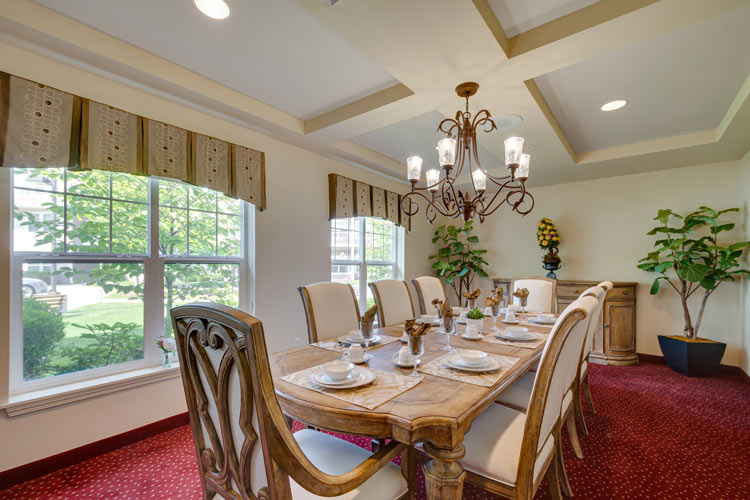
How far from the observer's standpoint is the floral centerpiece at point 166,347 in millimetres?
2326

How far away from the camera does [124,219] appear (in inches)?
88.4

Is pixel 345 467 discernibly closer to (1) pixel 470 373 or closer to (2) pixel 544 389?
(1) pixel 470 373

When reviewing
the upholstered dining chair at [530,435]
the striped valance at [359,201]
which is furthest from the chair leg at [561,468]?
the striped valance at [359,201]

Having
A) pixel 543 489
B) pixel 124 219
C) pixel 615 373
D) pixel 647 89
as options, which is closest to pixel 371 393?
pixel 543 489

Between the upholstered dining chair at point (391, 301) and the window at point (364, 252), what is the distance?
759mm

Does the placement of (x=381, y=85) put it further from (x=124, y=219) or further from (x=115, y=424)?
(x=115, y=424)

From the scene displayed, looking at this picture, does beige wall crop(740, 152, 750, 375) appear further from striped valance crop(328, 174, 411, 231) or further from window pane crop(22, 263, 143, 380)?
window pane crop(22, 263, 143, 380)

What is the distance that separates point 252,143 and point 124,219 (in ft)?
3.85

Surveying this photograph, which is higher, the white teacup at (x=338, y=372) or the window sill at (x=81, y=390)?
the white teacup at (x=338, y=372)

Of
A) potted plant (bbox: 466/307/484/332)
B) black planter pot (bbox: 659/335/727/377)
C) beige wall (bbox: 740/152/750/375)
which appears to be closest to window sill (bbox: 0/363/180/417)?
potted plant (bbox: 466/307/484/332)

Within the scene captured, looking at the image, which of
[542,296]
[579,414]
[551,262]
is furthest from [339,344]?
[551,262]

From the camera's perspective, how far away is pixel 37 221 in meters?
1.91

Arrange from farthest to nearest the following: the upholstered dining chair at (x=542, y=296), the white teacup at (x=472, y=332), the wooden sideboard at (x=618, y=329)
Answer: the wooden sideboard at (x=618, y=329) → the upholstered dining chair at (x=542, y=296) → the white teacup at (x=472, y=332)

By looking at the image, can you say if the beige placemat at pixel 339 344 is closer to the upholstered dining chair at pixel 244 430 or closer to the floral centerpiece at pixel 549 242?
the upholstered dining chair at pixel 244 430
